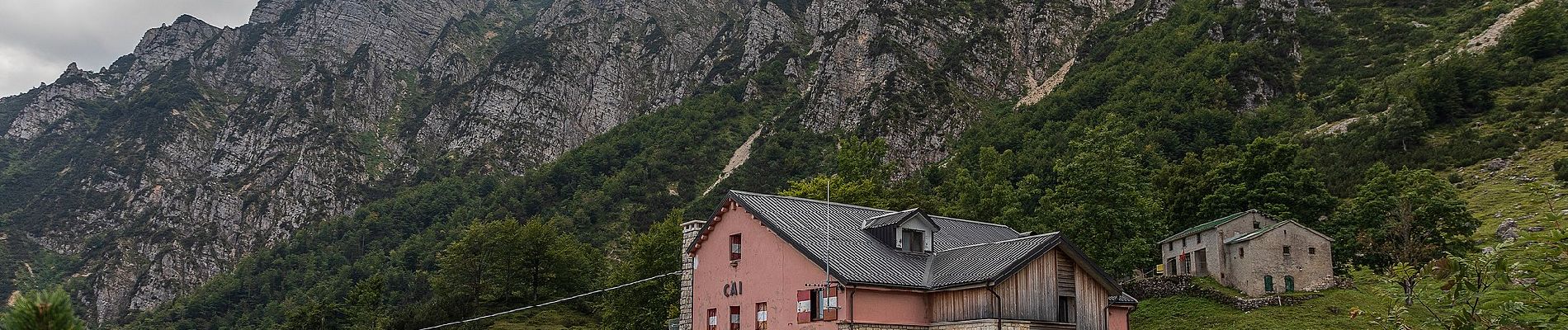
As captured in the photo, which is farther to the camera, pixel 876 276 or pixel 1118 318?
pixel 1118 318

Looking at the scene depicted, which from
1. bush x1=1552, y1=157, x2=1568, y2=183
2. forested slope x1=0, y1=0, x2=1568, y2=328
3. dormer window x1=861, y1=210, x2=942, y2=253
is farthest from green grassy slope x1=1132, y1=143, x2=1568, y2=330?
dormer window x1=861, y1=210, x2=942, y2=253

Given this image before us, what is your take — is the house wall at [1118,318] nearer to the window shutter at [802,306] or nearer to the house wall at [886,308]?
the house wall at [886,308]

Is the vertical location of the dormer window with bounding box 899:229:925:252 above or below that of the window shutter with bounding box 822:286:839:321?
above

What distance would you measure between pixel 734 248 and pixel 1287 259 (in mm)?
32088

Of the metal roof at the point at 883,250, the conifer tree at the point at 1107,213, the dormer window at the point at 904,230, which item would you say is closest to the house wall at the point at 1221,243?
the conifer tree at the point at 1107,213

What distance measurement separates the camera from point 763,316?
37469 millimetres

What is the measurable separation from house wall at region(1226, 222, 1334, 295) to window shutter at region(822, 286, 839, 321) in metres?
30.4

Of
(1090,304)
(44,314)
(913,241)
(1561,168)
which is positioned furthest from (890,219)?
(1561,168)

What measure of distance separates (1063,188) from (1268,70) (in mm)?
80744

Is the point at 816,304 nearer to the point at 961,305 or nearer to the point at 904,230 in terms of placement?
the point at 961,305

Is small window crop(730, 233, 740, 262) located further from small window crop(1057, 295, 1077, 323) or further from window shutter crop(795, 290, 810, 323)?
small window crop(1057, 295, 1077, 323)

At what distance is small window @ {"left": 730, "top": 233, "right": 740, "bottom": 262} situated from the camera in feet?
131

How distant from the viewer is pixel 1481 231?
58625 millimetres

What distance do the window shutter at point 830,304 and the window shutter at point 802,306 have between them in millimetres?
990
